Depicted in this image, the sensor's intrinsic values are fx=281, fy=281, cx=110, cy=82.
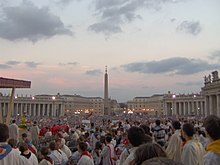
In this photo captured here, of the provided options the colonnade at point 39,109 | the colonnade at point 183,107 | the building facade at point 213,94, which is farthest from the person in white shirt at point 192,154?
the colonnade at point 39,109

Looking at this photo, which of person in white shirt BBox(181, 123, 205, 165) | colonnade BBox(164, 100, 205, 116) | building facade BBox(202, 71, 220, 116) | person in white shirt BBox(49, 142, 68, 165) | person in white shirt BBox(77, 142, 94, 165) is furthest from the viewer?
colonnade BBox(164, 100, 205, 116)

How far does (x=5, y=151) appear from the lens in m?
4.94

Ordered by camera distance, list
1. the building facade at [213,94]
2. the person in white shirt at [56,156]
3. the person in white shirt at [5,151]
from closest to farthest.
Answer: the person in white shirt at [5,151], the person in white shirt at [56,156], the building facade at [213,94]

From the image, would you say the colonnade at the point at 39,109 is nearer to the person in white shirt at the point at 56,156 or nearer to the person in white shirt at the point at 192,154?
the person in white shirt at the point at 56,156

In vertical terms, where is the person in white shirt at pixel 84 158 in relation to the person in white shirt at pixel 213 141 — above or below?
below

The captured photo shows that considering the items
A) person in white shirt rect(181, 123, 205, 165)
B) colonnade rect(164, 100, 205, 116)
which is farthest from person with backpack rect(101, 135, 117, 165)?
colonnade rect(164, 100, 205, 116)

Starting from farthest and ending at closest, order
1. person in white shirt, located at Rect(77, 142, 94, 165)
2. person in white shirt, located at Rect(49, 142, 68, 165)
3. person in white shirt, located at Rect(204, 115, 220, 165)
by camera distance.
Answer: person in white shirt, located at Rect(49, 142, 68, 165) < person in white shirt, located at Rect(77, 142, 94, 165) < person in white shirt, located at Rect(204, 115, 220, 165)

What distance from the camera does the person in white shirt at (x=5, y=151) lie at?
4848 mm

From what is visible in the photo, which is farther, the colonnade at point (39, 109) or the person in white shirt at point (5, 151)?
the colonnade at point (39, 109)

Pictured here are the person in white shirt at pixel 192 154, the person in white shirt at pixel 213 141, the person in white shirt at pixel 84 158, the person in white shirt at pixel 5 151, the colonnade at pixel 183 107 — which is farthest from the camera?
the colonnade at pixel 183 107

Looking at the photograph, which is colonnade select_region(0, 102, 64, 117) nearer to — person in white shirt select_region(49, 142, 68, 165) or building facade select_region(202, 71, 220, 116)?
building facade select_region(202, 71, 220, 116)

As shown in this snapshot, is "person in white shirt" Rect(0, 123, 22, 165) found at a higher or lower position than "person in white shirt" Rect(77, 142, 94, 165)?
higher

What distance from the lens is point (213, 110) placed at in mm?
48656

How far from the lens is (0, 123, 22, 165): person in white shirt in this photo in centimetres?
485
